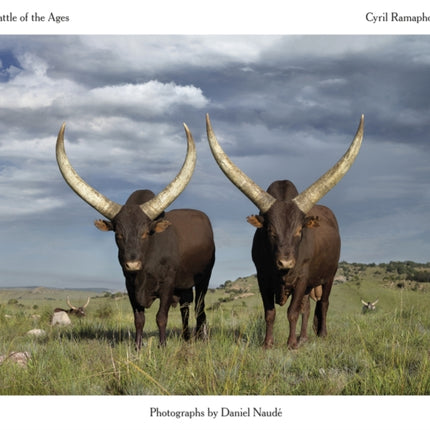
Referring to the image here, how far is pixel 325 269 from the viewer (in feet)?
31.1

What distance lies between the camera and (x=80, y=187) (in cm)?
843

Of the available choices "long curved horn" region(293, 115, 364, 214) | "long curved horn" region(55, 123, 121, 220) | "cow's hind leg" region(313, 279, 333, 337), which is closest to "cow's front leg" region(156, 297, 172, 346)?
"long curved horn" region(55, 123, 121, 220)

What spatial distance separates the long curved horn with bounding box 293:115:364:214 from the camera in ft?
25.9

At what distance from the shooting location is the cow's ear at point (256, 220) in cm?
755

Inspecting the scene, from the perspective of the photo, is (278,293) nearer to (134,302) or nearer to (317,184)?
(317,184)

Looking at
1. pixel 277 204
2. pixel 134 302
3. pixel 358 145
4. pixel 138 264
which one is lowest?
pixel 134 302

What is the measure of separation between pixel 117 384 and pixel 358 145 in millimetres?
4956

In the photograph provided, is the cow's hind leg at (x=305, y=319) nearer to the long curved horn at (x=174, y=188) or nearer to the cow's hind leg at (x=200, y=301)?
the cow's hind leg at (x=200, y=301)

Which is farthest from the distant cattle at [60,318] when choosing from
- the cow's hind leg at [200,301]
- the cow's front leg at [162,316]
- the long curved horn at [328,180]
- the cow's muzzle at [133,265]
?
the long curved horn at [328,180]

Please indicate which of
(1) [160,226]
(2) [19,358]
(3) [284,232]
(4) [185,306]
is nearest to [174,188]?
(1) [160,226]

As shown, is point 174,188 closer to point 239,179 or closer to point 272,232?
point 239,179

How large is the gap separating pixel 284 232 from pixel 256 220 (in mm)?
479
